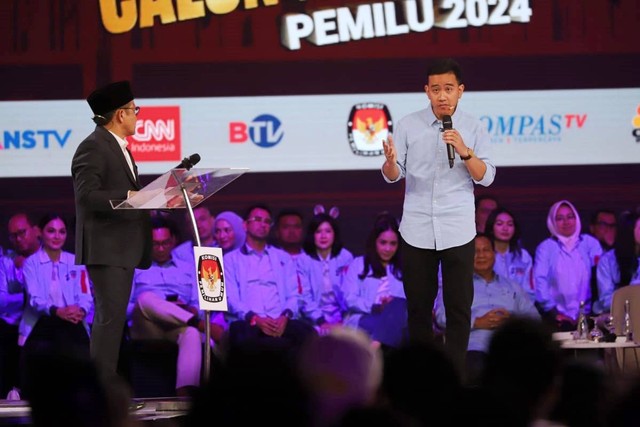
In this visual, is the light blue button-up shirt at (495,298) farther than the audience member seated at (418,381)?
Yes

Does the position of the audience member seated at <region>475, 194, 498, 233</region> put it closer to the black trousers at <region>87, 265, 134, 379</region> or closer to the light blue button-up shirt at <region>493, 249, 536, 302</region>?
the light blue button-up shirt at <region>493, 249, 536, 302</region>

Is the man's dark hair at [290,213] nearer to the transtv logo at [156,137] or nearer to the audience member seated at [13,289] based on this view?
the transtv logo at [156,137]

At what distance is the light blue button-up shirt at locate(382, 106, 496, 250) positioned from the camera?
435 cm

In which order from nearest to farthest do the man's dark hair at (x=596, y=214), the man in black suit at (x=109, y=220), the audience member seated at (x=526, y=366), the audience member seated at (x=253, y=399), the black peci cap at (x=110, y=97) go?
1. the audience member seated at (x=253, y=399)
2. the audience member seated at (x=526, y=366)
3. the man in black suit at (x=109, y=220)
4. the black peci cap at (x=110, y=97)
5. the man's dark hair at (x=596, y=214)

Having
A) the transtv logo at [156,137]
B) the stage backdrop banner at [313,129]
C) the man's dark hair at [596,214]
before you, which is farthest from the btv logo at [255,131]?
the man's dark hair at [596,214]

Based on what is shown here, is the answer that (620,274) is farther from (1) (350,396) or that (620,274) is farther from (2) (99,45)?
(1) (350,396)

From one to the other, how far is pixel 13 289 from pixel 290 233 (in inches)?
67.5

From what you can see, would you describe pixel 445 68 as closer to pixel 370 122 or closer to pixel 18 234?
pixel 370 122

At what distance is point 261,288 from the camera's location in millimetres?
6758

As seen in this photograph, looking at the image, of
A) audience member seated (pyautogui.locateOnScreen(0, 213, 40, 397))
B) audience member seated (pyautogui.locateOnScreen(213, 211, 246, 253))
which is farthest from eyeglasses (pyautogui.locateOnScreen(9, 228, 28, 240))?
audience member seated (pyautogui.locateOnScreen(213, 211, 246, 253))

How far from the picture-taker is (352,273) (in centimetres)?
681

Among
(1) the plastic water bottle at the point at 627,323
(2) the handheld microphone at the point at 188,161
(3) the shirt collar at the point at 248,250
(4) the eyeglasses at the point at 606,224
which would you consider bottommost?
(1) the plastic water bottle at the point at 627,323

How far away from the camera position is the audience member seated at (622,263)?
269 inches

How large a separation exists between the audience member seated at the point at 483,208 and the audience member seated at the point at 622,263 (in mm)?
766
